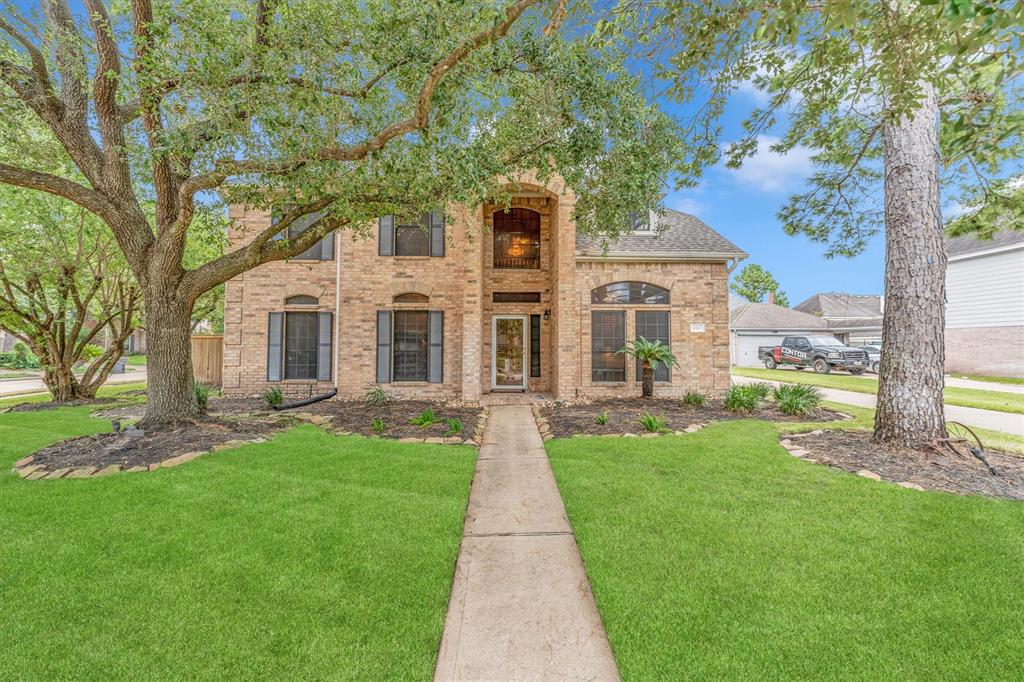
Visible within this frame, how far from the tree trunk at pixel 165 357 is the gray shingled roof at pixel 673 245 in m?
7.90

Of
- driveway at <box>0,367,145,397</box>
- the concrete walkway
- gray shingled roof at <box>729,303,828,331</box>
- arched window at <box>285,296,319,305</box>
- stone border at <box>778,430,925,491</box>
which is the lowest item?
the concrete walkway

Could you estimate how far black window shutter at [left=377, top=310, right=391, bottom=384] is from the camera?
9.75 meters

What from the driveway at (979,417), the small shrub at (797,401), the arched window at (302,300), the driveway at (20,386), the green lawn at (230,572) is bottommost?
the green lawn at (230,572)

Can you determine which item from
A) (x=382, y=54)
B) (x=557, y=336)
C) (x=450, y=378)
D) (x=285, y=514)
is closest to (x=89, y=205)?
(x=382, y=54)

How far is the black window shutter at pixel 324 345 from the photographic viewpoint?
9742mm

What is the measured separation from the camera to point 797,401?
25.8 feet

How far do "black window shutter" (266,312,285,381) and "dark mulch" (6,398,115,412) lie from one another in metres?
3.74

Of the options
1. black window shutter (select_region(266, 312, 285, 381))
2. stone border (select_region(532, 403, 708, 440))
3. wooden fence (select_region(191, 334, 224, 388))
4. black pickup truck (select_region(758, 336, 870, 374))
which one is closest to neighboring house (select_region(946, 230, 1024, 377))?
black pickup truck (select_region(758, 336, 870, 374))

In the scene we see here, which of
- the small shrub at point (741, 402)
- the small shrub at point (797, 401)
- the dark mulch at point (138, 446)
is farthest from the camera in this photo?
the small shrub at point (741, 402)

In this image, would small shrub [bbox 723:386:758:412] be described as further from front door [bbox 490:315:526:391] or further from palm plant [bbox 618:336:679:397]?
front door [bbox 490:315:526:391]

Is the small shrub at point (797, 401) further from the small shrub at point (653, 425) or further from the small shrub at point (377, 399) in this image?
the small shrub at point (377, 399)

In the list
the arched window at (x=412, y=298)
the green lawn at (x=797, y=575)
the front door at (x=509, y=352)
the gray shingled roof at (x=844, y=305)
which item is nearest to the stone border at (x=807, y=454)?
the green lawn at (x=797, y=575)

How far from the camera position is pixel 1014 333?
15.0 m

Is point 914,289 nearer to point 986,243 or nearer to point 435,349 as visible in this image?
point 435,349
